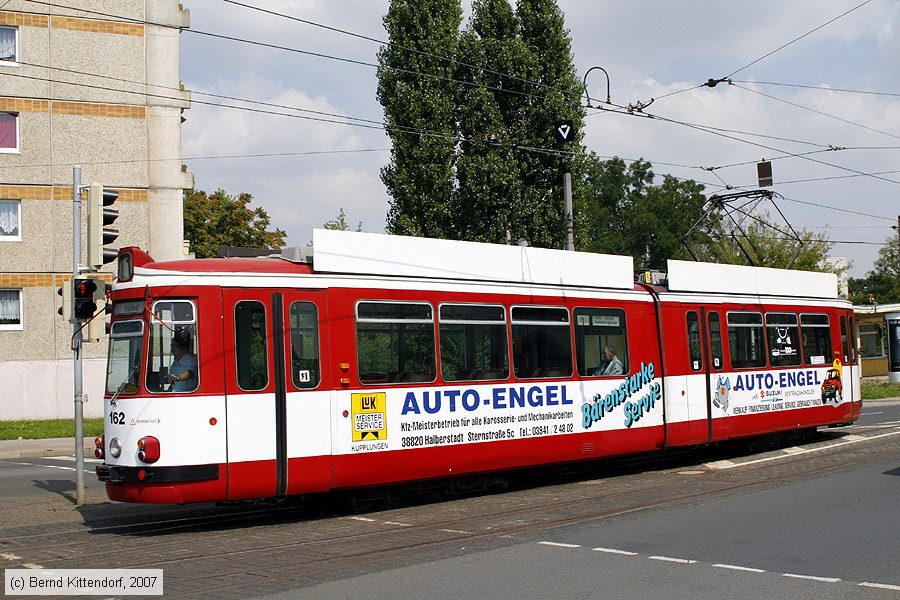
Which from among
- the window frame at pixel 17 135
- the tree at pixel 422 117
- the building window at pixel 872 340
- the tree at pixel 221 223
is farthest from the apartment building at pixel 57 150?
the building window at pixel 872 340

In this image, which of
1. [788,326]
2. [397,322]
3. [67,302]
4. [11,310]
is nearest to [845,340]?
[788,326]

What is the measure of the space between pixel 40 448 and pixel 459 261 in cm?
1514

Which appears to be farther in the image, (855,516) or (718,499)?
(718,499)

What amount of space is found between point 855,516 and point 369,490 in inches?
214

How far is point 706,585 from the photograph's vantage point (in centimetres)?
788

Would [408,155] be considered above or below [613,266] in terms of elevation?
above

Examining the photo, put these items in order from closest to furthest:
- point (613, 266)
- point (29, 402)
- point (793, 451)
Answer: point (613, 266)
point (793, 451)
point (29, 402)

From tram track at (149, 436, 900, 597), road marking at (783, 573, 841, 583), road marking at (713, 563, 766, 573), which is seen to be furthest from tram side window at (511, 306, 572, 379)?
road marking at (783, 573, 841, 583)

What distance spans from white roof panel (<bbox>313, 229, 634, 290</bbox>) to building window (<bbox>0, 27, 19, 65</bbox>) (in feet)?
80.1

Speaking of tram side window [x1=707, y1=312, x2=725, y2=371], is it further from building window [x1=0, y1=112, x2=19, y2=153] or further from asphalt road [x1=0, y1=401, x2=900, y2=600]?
building window [x1=0, y1=112, x2=19, y2=153]

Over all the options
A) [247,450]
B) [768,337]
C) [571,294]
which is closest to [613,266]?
[571,294]

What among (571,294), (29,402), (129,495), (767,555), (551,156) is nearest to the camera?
(767,555)

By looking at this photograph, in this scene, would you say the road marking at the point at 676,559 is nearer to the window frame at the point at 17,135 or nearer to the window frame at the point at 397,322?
the window frame at the point at 397,322

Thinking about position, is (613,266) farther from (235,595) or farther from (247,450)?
(235,595)
